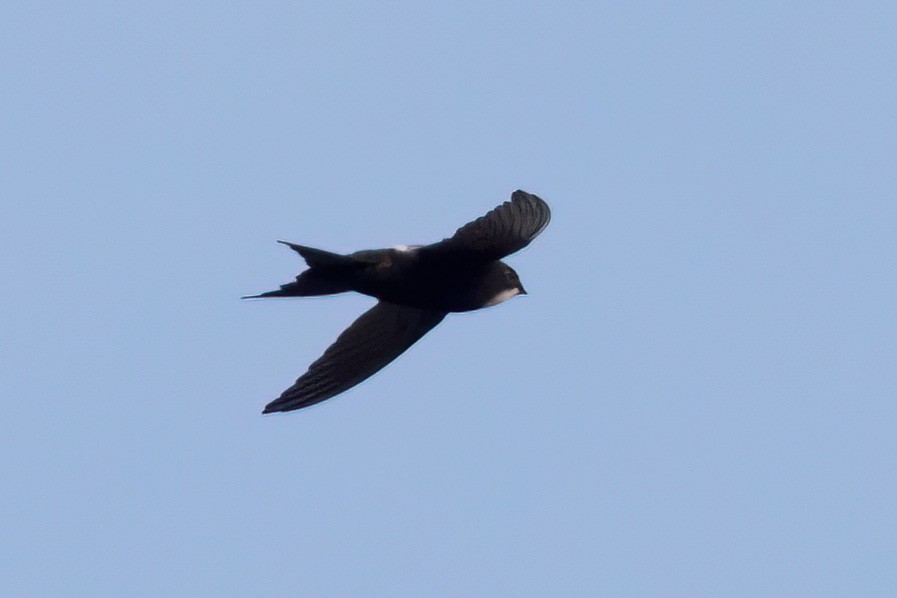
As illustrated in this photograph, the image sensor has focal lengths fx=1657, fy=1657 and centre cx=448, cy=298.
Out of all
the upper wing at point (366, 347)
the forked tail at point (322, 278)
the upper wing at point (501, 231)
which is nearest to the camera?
the upper wing at point (501, 231)

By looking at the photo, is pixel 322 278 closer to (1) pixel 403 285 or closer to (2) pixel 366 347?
(1) pixel 403 285

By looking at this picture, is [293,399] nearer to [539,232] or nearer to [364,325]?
[364,325]

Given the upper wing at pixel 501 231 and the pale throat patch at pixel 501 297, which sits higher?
the upper wing at pixel 501 231

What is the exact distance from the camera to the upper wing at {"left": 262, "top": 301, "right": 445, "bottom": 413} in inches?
430

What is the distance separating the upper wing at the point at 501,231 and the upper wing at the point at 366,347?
1.06 metres

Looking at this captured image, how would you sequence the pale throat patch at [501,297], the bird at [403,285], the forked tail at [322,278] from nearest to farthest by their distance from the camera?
the bird at [403,285] → the forked tail at [322,278] → the pale throat patch at [501,297]

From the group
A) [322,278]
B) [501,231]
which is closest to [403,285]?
[322,278]

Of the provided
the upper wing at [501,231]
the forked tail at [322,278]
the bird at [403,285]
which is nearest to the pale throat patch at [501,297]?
the bird at [403,285]

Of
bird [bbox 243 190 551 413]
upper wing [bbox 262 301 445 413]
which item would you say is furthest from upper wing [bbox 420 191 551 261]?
upper wing [bbox 262 301 445 413]

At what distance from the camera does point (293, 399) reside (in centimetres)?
A: 1077

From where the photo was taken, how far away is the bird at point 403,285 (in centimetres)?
999

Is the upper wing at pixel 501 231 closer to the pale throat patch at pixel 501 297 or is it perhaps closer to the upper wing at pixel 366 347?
the pale throat patch at pixel 501 297

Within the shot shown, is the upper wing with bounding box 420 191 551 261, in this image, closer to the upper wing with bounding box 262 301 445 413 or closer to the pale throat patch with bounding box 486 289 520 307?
the pale throat patch with bounding box 486 289 520 307

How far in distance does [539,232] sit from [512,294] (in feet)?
2.50
